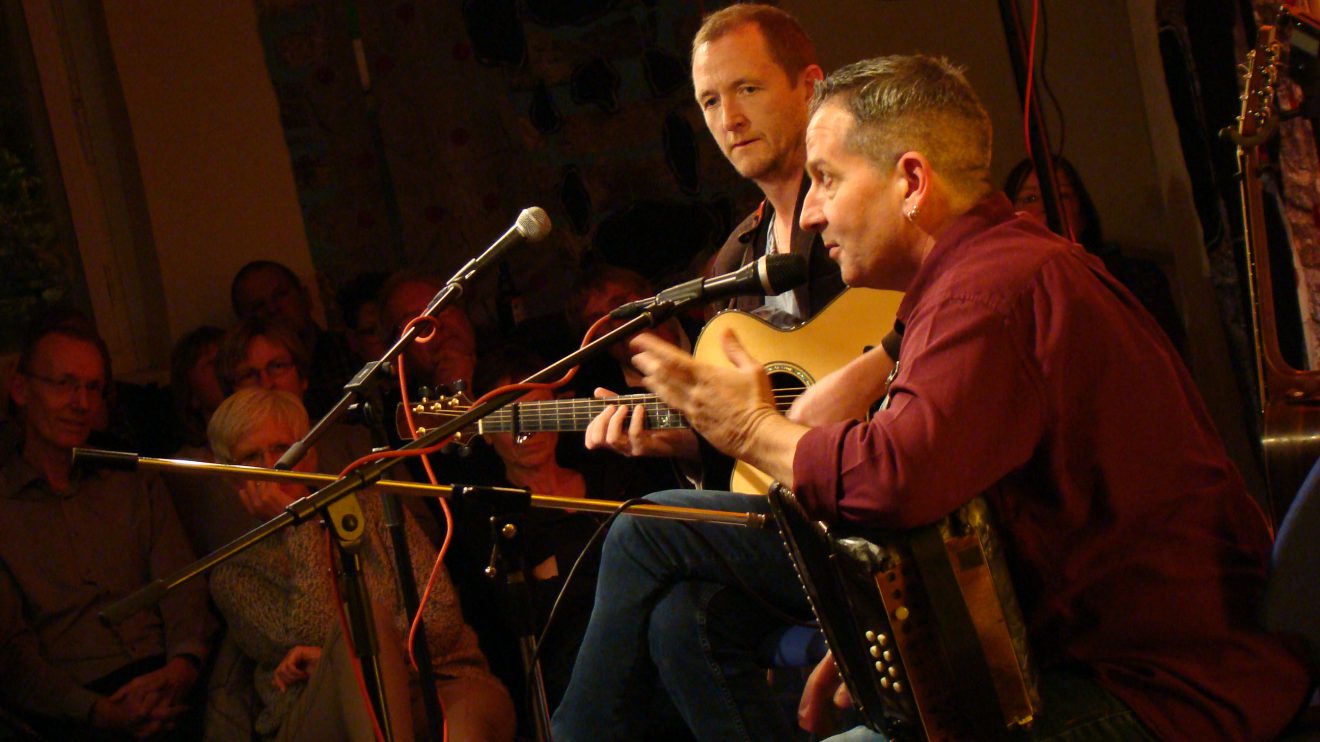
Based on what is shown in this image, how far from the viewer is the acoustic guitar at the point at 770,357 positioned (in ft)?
9.07

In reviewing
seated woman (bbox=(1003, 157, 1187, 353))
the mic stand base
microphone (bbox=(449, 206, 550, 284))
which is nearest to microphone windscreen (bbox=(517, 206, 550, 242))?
microphone (bbox=(449, 206, 550, 284))

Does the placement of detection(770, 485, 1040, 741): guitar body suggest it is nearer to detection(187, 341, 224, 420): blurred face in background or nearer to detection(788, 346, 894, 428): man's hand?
detection(788, 346, 894, 428): man's hand

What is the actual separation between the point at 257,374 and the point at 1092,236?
287 cm

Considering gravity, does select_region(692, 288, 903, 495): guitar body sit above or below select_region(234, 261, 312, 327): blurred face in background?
below

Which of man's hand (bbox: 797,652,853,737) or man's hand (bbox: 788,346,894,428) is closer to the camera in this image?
man's hand (bbox: 788,346,894,428)

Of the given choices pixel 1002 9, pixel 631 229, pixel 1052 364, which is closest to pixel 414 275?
pixel 631 229

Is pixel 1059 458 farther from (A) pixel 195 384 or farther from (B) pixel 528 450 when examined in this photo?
(A) pixel 195 384

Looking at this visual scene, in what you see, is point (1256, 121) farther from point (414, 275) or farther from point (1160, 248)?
point (414, 275)

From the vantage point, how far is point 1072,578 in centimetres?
179

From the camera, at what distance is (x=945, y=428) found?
5.46 feet

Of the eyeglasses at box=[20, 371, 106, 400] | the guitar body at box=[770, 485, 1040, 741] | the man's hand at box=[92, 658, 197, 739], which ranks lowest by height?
the man's hand at box=[92, 658, 197, 739]

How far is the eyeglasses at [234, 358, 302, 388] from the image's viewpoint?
13.4 ft

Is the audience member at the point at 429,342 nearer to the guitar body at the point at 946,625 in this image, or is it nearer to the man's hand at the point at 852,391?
the man's hand at the point at 852,391

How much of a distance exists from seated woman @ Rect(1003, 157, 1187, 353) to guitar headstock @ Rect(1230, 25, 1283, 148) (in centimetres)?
145
